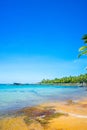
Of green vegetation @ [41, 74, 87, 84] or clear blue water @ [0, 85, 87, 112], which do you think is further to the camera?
green vegetation @ [41, 74, 87, 84]

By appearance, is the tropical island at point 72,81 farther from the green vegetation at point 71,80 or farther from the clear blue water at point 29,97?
the clear blue water at point 29,97

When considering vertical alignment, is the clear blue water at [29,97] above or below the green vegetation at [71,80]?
below

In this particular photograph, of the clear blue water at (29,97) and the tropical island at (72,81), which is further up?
the tropical island at (72,81)

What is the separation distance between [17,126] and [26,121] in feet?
3.39

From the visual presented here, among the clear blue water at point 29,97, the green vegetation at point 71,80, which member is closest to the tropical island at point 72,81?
the green vegetation at point 71,80

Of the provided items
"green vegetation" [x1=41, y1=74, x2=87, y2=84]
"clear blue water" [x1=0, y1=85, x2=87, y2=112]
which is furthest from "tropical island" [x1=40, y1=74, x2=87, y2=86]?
"clear blue water" [x1=0, y1=85, x2=87, y2=112]

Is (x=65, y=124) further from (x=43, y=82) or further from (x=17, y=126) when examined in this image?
(x=43, y=82)

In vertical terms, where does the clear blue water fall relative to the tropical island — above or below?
below

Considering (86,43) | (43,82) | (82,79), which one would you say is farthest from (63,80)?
(86,43)

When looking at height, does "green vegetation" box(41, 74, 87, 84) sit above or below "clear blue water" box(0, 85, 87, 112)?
above

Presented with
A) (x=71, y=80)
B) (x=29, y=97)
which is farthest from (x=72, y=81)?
(x=29, y=97)

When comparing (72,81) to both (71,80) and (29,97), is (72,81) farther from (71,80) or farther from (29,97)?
(29,97)

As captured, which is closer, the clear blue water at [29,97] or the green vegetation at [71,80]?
the clear blue water at [29,97]

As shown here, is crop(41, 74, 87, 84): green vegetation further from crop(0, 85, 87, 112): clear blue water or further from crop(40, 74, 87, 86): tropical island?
crop(0, 85, 87, 112): clear blue water
